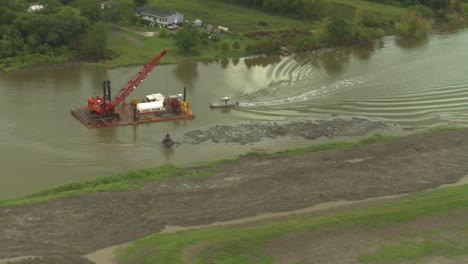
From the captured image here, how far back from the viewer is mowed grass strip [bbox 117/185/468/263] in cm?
2362

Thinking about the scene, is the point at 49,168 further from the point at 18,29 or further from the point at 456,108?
the point at 456,108

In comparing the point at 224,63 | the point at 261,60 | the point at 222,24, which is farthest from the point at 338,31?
the point at 222,24

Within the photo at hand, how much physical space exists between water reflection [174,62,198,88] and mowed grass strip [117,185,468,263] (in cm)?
2254

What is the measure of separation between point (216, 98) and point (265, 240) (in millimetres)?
20658

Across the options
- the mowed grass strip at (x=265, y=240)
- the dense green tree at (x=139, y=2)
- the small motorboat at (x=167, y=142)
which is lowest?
the mowed grass strip at (x=265, y=240)

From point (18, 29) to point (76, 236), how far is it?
32510 mm

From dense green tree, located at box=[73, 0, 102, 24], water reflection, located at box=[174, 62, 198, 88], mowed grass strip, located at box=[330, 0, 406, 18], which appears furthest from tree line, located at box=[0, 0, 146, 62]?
mowed grass strip, located at box=[330, 0, 406, 18]

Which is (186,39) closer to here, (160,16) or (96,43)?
(96,43)

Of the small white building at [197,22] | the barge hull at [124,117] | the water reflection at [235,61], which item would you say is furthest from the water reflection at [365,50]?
the barge hull at [124,117]

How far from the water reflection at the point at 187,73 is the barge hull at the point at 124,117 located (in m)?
6.75

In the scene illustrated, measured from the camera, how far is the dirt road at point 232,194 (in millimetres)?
24938

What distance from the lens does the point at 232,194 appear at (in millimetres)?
29297

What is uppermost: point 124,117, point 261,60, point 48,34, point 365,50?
point 48,34

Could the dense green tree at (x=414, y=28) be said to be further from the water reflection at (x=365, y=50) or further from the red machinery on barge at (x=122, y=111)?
the red machinery on barge at (x=122, y=111)
